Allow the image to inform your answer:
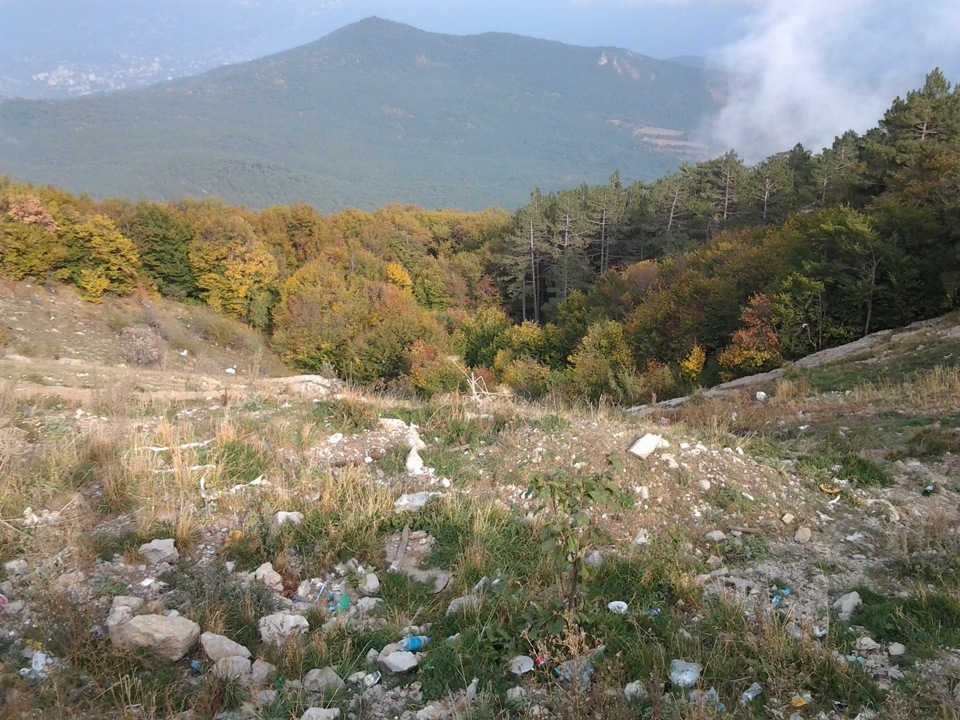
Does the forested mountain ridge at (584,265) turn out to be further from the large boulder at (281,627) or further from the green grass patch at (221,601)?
the green grass patch at (221,601)

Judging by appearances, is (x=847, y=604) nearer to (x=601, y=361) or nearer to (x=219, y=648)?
(x=219, y=648)

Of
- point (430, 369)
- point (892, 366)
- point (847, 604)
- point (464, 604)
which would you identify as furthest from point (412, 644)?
point (430, 369)

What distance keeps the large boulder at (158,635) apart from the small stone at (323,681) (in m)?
0.77

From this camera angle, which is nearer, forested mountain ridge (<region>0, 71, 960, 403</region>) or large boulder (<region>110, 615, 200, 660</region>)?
large boulder (<region>110, 615, 200, 660</region>)

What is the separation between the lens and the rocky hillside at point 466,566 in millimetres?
3090

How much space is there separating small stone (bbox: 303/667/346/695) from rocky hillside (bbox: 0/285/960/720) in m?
0.01

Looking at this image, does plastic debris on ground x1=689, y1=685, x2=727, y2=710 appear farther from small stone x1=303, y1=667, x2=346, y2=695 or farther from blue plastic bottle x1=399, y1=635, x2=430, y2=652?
small stone x1=303, y1=667, x2=346, y2=695

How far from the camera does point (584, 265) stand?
2165 inches

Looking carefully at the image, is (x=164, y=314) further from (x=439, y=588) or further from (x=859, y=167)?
(x=859, y=167)

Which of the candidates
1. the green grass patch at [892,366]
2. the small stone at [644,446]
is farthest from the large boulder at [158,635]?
the green grass patch at [892,366]

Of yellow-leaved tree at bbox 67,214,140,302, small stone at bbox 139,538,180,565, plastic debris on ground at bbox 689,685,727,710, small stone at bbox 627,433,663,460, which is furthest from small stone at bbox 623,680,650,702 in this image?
yellow-leaved tree at bbox 67,214,140,302

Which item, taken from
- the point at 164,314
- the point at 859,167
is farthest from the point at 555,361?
the point at 164,314

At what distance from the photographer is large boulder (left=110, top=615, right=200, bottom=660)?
3.35 metres

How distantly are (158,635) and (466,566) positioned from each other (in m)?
2.00
